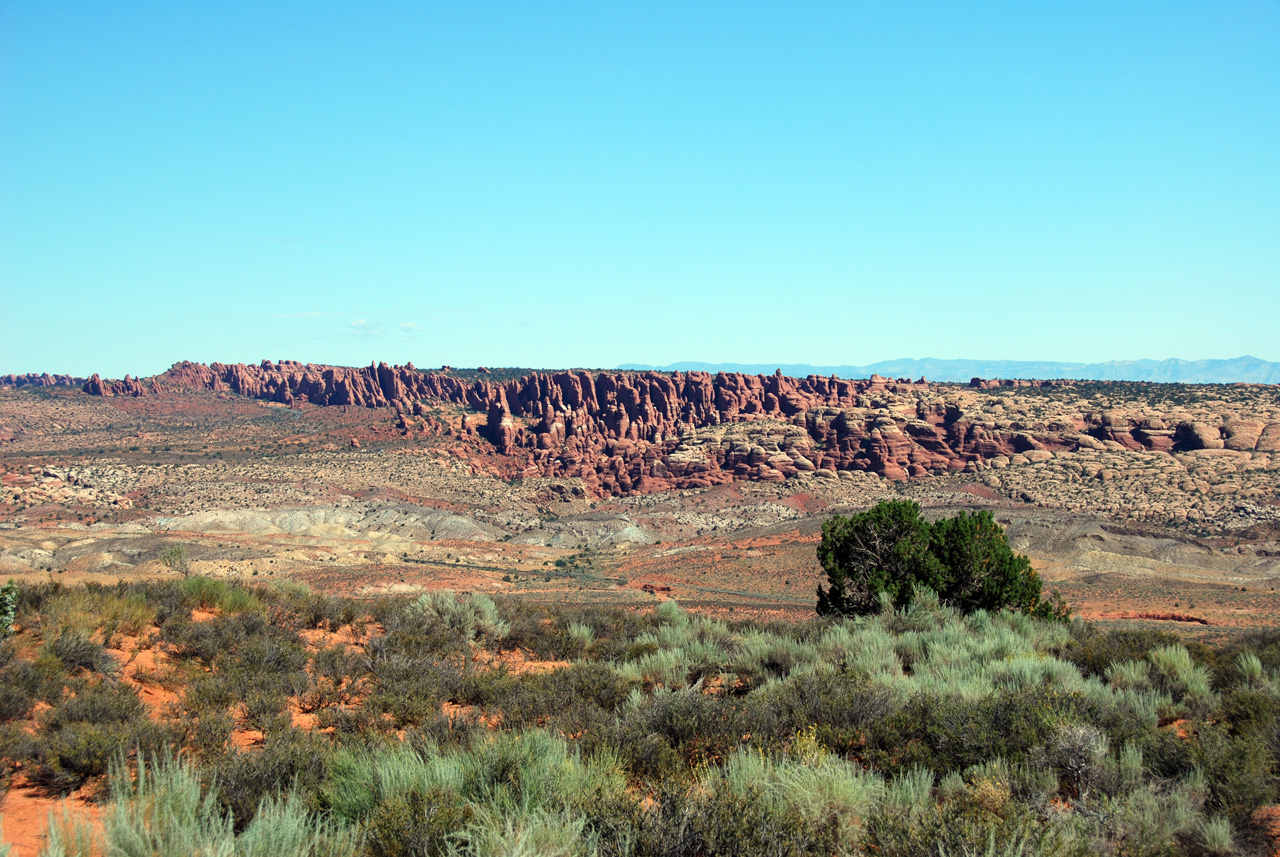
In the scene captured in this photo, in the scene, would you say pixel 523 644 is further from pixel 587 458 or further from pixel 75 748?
pixel 587 458

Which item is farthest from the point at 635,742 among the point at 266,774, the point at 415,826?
the point at 266,774

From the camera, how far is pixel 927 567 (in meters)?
17.4

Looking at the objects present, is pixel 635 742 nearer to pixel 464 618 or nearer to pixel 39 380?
pixel 464 618

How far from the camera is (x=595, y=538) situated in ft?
223

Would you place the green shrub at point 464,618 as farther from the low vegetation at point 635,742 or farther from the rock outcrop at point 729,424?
the rock outcrop at point 729,424

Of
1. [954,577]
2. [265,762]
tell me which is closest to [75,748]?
[265,762]

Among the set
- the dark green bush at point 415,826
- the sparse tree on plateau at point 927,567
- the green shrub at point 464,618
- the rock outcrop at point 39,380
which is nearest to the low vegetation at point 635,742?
the dark green bush at point 415,826

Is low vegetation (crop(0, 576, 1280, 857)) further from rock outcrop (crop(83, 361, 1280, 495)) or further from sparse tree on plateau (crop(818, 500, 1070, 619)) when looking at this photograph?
rock outcrop (crop(83, 361, 1280, 495))

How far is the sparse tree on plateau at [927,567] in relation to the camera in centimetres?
1742

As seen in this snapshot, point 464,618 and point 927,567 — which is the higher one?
point 927,567

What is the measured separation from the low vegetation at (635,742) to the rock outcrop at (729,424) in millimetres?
70437

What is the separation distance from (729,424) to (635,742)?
302 ft

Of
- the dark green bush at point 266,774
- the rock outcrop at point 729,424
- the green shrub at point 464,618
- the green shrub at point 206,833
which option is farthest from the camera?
the rock outcrop at point 729,424

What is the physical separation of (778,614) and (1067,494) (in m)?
46.8
